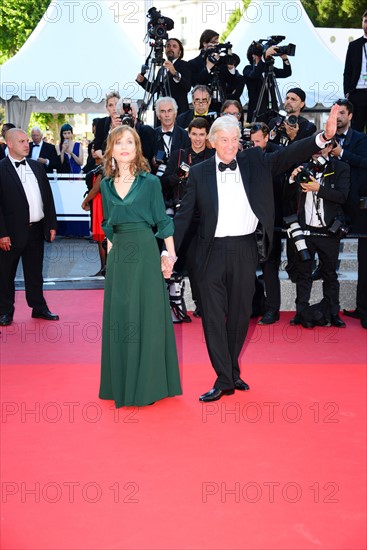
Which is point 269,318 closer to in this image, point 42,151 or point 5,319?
point 5,319

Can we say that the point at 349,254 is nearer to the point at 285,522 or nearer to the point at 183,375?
the point at 183,375

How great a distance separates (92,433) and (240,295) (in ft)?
4.46

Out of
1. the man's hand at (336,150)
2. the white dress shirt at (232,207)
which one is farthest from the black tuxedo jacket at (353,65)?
the white dress shirt at (232,207)

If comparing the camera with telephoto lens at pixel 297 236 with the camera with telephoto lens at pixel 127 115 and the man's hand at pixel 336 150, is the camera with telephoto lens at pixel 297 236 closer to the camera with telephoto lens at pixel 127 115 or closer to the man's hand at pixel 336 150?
the man's hand at pixel 336 150

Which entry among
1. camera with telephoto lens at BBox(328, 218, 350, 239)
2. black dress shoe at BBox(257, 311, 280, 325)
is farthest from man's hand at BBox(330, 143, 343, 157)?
black dress shoe at BBox(257, 311, 280, 325)

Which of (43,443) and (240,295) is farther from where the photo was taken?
(240,295)

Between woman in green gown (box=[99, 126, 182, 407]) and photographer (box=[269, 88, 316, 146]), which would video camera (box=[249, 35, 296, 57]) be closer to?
photographer (box=[269, 88, 316, 146])

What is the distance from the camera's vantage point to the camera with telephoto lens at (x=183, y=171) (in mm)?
6832

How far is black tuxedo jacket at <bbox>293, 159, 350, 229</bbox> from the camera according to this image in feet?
23.0

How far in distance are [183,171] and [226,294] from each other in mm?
1920

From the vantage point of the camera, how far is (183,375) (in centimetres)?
595

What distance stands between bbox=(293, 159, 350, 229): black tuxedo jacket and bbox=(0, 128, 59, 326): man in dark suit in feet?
8.30

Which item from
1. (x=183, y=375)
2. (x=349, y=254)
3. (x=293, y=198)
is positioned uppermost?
(x=293, y=198)

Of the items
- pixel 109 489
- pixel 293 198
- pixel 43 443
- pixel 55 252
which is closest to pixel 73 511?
pixel 109 489
